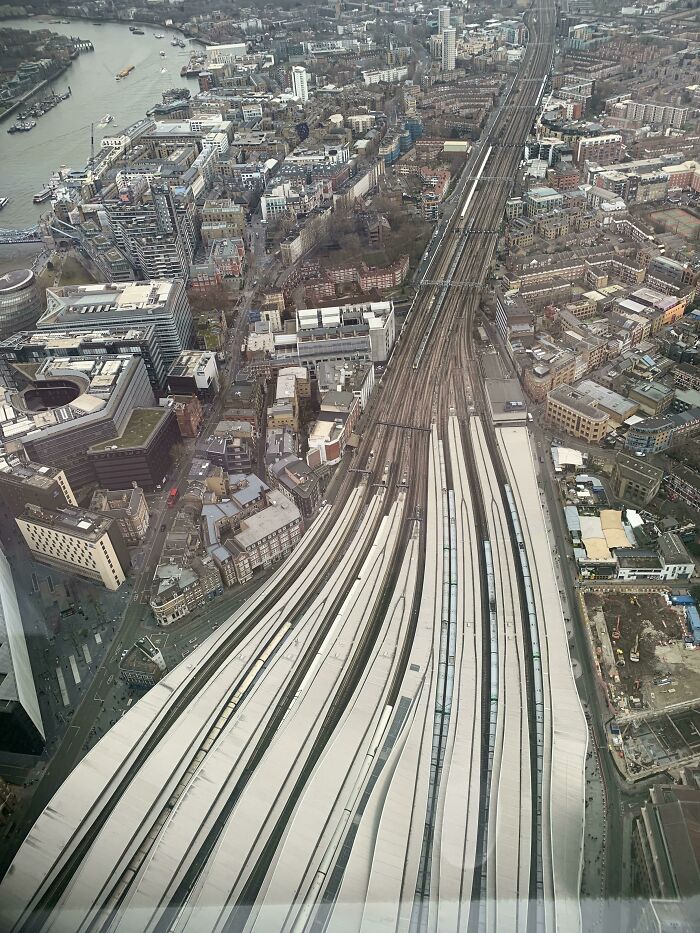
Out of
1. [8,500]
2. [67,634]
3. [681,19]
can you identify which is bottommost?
[67,634]

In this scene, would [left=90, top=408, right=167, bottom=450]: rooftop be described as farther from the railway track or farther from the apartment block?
the apartment block

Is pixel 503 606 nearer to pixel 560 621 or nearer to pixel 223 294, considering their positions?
pixel 560 621

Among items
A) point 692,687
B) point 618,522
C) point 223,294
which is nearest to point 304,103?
point 223,294

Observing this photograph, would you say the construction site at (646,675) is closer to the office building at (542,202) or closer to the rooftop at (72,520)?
the rooftop at (72,520)

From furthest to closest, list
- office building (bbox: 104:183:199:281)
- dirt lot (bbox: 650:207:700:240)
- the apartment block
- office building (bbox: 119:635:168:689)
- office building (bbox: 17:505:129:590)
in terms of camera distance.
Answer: the apartment block
dirt lot (bbox: 650:207:700:240)
office building (bbox: 104:183:199:281)
office building (bbox: 17:505:129:590)
office building (bbox: 119:635:168:689)

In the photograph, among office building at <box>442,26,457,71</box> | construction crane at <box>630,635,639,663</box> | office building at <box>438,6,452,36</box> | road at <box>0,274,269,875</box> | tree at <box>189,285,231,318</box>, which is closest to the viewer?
road at <box>0,274,269,875</box>

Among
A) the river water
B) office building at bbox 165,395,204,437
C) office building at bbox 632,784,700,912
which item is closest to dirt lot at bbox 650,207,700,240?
office building at bbox 165,395,204,437
